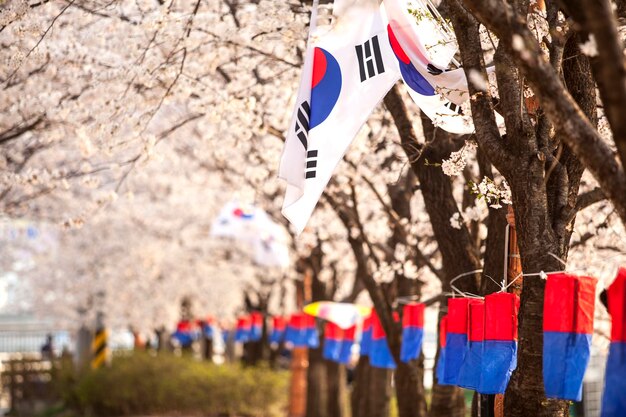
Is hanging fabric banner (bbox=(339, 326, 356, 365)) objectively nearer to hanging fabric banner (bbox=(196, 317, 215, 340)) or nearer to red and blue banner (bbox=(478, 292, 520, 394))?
red and blue banner (bbox=(478, 292, 520, 394))

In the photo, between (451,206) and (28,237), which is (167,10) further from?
(28,237)

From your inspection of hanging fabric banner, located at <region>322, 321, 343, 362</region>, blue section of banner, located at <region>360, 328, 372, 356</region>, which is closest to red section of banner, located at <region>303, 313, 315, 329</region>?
hanging fabric banner, located at <region>322, 321, 343, 362</region>

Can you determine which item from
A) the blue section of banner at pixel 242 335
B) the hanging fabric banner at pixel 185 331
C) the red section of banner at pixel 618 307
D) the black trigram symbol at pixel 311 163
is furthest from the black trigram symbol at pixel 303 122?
the hanging fabric banner at pixel 185 331

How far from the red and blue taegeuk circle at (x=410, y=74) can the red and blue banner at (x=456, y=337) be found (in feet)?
5.08

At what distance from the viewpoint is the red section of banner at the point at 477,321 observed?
19.6 feet

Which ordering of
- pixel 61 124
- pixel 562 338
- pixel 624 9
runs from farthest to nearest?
pixel 61 124
pixel 624 9
pixel 562 338

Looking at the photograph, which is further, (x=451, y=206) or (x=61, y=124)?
(x=61, y=124)

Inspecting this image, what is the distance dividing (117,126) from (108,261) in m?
12.3

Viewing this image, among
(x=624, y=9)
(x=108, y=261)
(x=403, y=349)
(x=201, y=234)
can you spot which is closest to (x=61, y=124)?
(x=403, y=349)

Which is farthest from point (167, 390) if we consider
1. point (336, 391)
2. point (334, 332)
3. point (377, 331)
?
point (377, 331)

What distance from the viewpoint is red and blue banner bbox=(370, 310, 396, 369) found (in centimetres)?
1047

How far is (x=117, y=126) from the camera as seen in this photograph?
8.15 metres

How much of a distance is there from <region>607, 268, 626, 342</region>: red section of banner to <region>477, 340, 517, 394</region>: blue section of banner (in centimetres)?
139

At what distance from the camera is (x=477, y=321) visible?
240 inches
